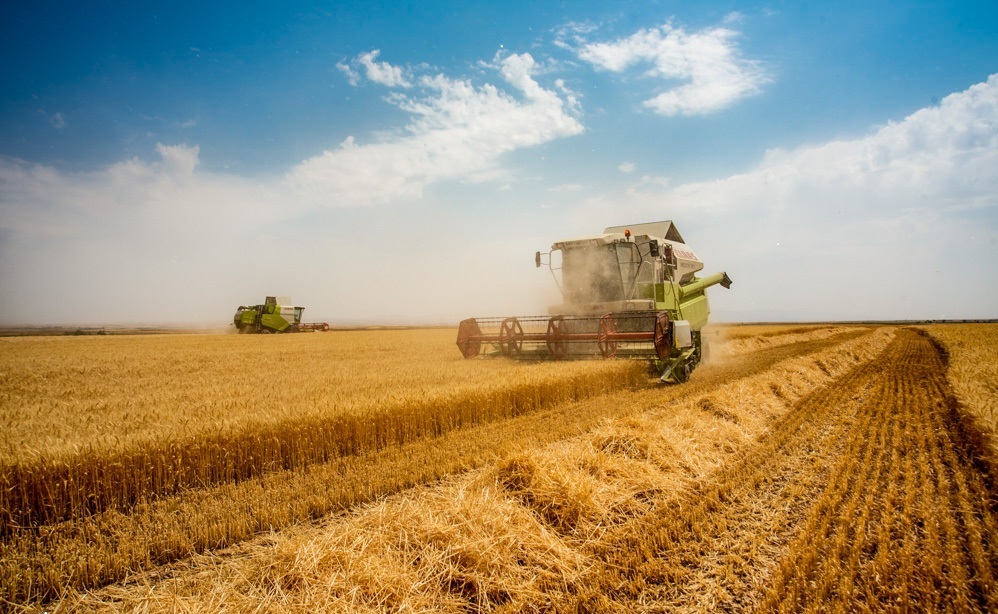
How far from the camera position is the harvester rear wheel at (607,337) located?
8.61m

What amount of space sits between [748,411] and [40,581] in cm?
697

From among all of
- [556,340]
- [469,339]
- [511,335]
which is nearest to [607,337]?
[556,340]

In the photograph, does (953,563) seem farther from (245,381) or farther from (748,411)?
(245,381)

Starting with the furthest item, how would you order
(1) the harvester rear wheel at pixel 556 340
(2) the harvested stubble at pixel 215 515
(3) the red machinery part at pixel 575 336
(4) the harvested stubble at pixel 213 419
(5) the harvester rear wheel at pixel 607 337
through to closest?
(1) the harvester rear wheel at pixel 556 340, (5) the harvester rear wheel at pixel 607 337, (3) the red machinery part at pixel 575 336, (4) the harvested stubble at pixel 213 419, (2) the harvested stubble at pixel 215 515

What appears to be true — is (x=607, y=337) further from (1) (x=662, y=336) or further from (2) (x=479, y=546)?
(2) (x=479, y=546)

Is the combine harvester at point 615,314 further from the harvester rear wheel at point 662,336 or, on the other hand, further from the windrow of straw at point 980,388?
the windrow of straw at point 980,388

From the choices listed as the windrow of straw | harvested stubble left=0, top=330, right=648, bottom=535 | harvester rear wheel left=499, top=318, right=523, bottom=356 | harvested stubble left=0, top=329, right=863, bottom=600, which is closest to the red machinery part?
harvester rear wheel left=499, top=318, right=523, bottom=356

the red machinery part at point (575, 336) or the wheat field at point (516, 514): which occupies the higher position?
the red machinery part at point (575, 336)

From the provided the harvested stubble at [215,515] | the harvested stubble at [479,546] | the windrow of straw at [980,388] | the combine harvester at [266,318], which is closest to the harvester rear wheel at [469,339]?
the harvested stubble at [215,515]

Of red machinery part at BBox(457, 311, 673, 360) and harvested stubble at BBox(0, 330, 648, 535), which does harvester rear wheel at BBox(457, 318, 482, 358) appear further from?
harvested stubble at BBox(0, 330, 648, 535)

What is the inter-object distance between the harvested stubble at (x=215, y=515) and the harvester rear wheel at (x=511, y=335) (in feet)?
15.3

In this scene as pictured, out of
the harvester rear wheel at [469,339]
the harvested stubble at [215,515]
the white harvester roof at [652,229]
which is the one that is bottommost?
the harvested stubble at [215,515]

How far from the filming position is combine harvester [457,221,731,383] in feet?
28.6

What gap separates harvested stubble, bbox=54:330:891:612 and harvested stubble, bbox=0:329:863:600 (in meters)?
0.23
